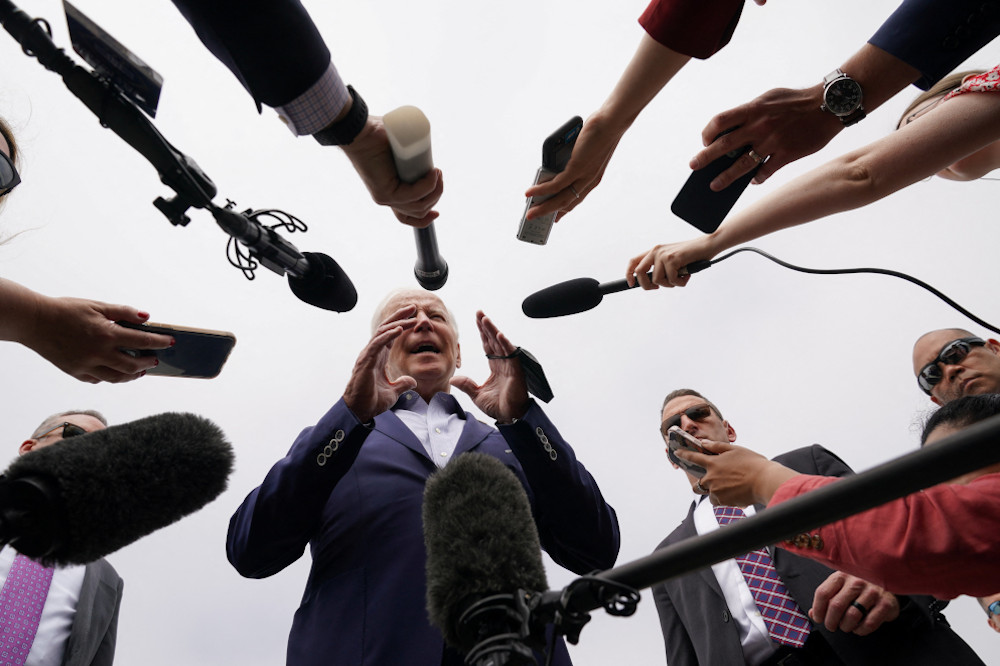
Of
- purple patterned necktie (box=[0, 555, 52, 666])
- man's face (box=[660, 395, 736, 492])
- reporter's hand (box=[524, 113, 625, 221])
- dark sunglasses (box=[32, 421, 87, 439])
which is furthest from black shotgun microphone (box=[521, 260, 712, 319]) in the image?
dark sunglasses (box=[32, 421, 87, 439])

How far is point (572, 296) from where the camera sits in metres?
2.08

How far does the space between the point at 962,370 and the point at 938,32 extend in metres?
2.22

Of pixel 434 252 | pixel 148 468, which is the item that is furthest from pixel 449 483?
pixel 434 252

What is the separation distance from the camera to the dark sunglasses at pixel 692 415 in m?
3.97

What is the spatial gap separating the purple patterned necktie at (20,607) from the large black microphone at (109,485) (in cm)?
189

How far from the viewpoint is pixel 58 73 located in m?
1.29

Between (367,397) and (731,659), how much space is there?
196 centimetres

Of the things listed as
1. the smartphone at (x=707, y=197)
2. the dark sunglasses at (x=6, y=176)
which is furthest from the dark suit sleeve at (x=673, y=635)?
the dark sunglasses at (x=6, y=176)

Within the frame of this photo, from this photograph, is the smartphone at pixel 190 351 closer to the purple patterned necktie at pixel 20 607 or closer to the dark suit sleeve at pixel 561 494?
the dark suit sleeve at pixel 561 494

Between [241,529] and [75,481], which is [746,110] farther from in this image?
[241,529]

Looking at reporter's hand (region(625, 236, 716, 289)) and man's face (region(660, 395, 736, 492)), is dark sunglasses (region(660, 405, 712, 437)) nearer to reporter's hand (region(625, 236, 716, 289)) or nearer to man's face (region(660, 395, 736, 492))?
man's face (region(660, 395, 736, 492))

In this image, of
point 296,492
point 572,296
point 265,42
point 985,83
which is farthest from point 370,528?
point 985,83

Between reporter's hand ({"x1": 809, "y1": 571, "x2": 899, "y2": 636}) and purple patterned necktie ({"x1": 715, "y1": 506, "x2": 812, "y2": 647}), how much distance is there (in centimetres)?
28

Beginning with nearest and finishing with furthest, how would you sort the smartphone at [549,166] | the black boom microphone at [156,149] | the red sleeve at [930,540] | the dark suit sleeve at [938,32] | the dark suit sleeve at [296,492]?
the black boom microphone at [156,149] < the red sleeve at [930,540] < the dark suit sleeve at [938,32] < the smartphone at [549,166] < the dark suit sleeve at [296,492]
